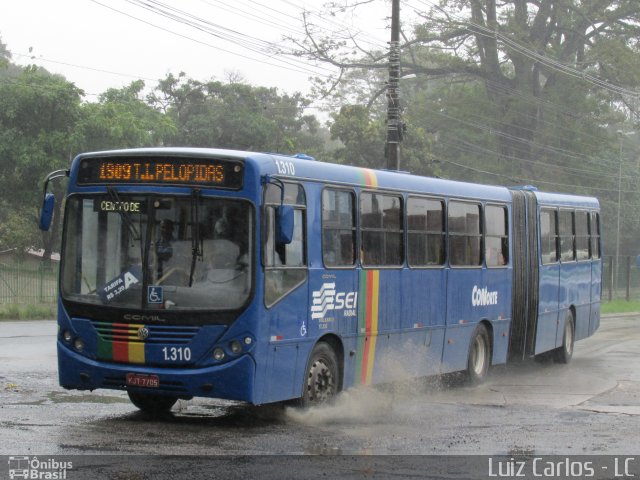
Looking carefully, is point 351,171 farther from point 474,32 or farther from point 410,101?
point 410,101

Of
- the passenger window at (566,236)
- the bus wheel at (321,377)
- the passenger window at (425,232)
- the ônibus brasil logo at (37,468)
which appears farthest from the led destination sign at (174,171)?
the passenger window at (566,236)

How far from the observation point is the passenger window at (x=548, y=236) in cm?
1931

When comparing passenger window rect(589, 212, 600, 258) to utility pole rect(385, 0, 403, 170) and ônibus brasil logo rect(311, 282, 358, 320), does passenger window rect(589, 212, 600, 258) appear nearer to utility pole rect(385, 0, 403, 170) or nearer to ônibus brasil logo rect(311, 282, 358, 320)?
utility pole rect(385, 0, 403, 170)

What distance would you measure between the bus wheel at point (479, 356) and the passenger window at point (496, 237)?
1.05m

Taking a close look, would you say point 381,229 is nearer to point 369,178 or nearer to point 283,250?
point 369,178

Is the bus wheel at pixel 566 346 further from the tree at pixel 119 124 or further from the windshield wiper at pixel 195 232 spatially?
the tree at pixel 119 124

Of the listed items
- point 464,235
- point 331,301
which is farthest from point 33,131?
point 331,301

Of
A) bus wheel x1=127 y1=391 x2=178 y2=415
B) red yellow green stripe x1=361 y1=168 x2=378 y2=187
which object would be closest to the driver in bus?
bus wheel x1=127 y1=391 x2=178 y2=415

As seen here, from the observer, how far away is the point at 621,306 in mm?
45469

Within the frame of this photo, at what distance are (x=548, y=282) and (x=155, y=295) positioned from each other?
1012cm

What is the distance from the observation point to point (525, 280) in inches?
731

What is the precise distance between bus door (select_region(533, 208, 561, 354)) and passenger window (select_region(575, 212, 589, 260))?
1418mm

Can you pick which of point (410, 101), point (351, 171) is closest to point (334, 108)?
point (410, 101)

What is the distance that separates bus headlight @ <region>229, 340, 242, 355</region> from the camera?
425 inches
